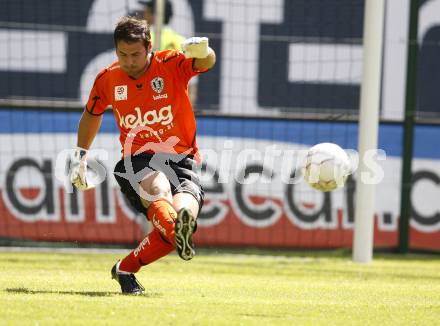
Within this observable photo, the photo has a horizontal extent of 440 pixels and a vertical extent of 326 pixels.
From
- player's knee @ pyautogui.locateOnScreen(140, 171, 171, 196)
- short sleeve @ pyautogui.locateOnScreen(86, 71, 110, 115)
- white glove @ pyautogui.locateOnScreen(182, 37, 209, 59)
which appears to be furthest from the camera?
short sleeve @ pyautogui.locateOnScreen(86, 71, 110, 115)

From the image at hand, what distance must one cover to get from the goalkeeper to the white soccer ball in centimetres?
148

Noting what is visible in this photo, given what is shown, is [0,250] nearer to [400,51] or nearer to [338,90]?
[338,90]

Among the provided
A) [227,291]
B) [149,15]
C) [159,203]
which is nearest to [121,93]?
[159,203]

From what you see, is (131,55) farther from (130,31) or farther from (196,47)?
(196,47)

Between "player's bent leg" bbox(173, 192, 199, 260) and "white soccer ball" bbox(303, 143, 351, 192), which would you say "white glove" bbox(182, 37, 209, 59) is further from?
"white soccer ball" bbox(303, 143, 351, 192)

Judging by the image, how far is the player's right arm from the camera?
8016 millimetres

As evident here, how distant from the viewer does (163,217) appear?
723cm

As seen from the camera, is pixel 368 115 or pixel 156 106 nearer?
pixel 156 106

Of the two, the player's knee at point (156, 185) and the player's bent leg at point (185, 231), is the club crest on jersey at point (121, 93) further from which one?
the player's bent leg at point (185, 231)

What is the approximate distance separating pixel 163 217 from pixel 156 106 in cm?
110

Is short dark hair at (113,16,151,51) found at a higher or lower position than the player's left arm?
higher

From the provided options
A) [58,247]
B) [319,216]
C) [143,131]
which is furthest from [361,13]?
[143,131]

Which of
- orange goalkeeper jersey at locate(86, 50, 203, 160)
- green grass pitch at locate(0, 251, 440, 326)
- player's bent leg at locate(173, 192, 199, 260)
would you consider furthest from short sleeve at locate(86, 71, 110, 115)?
player's bent leg at locate(173, 192, 199, 260)

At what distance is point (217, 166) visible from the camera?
1353 cm
